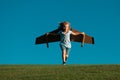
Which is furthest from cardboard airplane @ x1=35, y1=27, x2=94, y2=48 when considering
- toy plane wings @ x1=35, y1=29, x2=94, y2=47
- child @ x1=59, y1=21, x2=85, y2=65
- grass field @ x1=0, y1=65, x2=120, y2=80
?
grass field @ x1=0, y1=65, x2=120, y2=80

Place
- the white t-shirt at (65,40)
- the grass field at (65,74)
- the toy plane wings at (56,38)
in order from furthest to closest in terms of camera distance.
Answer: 1. the toy plane wings at (56,38)
2. the white t-shirt at (65,40)
3. the grass field at (65,74)

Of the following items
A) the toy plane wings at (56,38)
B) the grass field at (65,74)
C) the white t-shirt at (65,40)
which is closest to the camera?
the grass field at (65,74)

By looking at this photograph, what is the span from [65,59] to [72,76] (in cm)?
831

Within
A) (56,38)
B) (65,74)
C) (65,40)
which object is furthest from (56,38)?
(65,74)

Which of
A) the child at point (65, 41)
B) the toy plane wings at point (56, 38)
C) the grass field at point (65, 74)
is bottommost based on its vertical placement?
the grass field at point (65, 74)

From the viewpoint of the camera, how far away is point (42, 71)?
1334 cm

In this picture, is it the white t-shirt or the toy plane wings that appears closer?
the white t-shirt

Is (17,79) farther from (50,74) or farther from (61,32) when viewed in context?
(61,32)

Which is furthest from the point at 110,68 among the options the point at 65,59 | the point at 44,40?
the point at 44,40

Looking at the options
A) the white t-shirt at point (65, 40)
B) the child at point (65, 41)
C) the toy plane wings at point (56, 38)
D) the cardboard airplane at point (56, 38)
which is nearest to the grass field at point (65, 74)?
the child at point (65, 41)

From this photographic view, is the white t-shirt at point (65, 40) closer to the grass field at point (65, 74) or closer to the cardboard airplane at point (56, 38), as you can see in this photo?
the cardboard airplane at point (56, 38)

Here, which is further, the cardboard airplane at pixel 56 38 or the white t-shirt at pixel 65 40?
the cardboard airplane at pixel 56 38

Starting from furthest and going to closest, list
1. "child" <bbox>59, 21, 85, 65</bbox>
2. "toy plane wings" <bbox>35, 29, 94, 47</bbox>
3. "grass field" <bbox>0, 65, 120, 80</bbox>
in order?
"toy plane wings" <bbox>35, 29, 94, 47</bbox>
"child" <bbox>59, 21, 85, 65</bbox>
"grass field" <bbox>0, 65, 120, 80</bbox>

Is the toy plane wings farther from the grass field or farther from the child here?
the grass field
